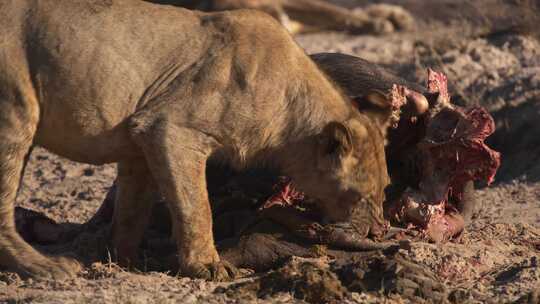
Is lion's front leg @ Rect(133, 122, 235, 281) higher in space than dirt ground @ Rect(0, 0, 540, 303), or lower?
higher

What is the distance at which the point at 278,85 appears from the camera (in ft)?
23.9

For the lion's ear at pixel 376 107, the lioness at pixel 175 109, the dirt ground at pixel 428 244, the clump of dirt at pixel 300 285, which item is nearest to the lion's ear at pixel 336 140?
the lioness at pixel 175 109

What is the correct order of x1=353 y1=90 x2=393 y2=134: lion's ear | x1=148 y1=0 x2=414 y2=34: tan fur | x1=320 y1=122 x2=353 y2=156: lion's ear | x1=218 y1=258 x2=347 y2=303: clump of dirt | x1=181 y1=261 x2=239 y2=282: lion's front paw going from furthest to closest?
1. x1=148 y1=0 x2=414 y2=34: tan fur
2. x1=353 y1=90 x2=393 y2=134: lion's ear
3. x1=320 y1=122 x2=353 y2=156: lion's ear
4. x1=181 y1=261 x2=239 y2=282: lion's front paw
5. x1=218 y1=258 x2=347 y2=303: clump of dirt

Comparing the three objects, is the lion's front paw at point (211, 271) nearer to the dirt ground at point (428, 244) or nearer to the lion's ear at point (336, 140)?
the dirt ground at point (428, 244)

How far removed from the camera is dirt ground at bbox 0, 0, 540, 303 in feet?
21.6

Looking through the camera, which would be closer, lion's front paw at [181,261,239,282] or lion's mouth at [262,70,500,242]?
lion's front paw at [181,261,239,282]

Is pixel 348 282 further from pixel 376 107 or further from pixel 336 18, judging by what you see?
pixel 336 18

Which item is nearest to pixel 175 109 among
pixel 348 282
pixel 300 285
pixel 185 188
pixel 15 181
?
pixel 185 188

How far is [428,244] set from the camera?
7543 mm

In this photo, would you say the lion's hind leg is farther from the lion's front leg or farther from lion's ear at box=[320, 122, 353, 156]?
lion's ear at box=[320, 122, 353, 156]

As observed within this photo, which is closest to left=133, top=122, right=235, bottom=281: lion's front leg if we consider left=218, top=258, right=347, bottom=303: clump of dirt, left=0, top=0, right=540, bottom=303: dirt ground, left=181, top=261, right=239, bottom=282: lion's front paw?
left=181, top=261, right=239, bottom=282: lion's front paw

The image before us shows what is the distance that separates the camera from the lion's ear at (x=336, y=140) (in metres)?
7.18

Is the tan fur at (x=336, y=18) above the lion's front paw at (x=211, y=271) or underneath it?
underneath

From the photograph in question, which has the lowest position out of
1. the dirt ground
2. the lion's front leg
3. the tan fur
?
the tan fur
